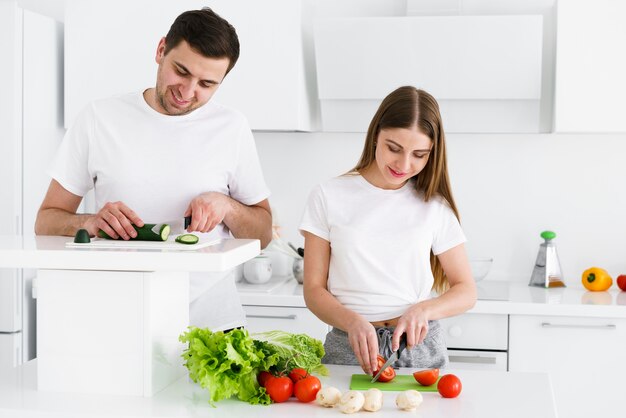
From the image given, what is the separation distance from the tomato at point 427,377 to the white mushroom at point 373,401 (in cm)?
18

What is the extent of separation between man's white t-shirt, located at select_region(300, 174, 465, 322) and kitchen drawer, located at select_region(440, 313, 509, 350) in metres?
1.07

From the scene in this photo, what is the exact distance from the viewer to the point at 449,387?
1708 millimetres

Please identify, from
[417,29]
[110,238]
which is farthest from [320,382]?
[417,29]

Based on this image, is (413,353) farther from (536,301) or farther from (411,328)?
(536,301)

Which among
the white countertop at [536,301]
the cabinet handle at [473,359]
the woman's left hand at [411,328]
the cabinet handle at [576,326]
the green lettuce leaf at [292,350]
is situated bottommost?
the cabinet handle at [473,359]

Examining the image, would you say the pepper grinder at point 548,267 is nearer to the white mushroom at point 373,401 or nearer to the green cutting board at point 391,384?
the green cutting board at point 391,384

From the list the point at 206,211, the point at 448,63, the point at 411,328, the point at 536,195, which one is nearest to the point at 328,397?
the point at 411,328

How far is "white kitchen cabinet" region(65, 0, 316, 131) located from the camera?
3324mm

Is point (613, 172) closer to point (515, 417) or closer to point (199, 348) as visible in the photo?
point (515, 417)

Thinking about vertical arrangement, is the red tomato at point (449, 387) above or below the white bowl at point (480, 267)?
below

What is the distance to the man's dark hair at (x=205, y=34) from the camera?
6.45ft

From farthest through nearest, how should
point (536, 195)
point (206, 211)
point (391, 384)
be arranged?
point (536, 195), point (206, 211), point (391, 384)

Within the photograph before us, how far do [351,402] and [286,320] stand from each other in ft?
5.40

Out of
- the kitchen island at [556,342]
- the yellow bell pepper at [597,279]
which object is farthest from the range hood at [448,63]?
the kitchen island at [556,342]
